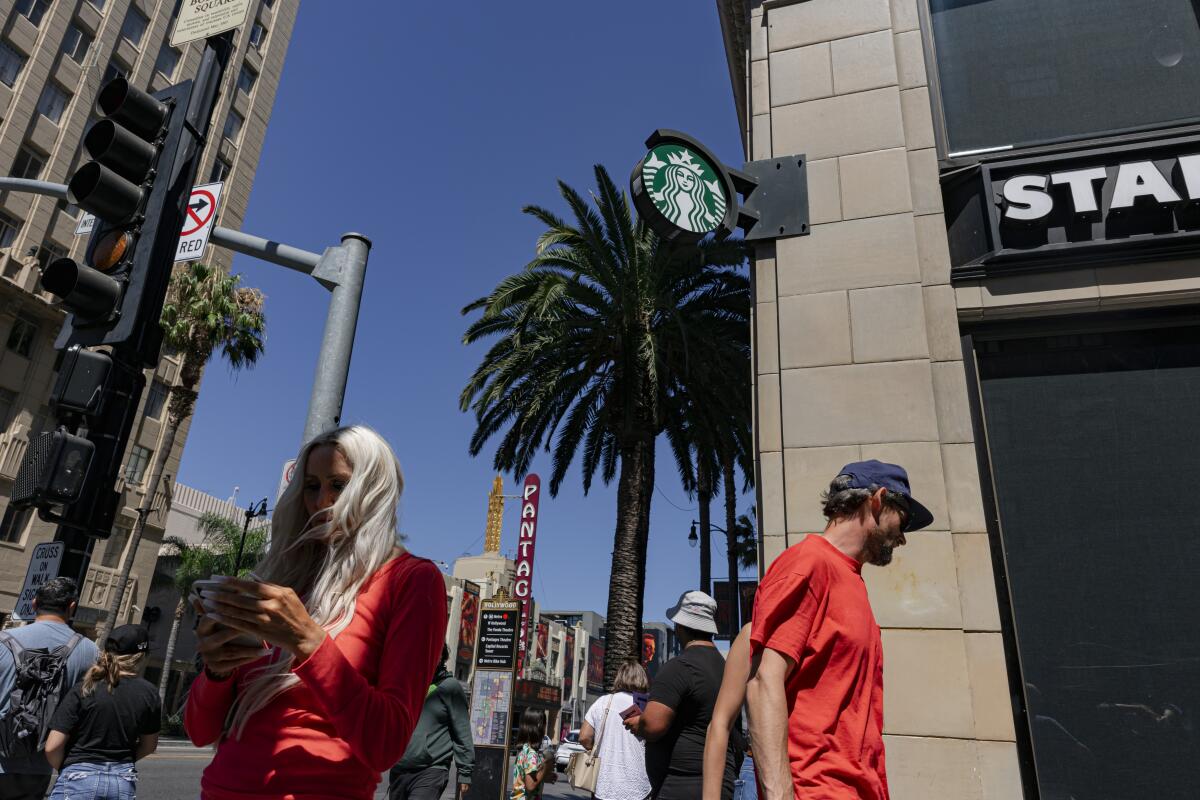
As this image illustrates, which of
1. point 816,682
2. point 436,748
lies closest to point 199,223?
point 436,748

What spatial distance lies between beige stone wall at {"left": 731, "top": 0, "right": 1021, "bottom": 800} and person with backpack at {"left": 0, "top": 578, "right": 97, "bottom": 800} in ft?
15.2

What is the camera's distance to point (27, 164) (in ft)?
99.1

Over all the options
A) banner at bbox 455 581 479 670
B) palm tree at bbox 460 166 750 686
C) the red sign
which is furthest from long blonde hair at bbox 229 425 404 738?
banner at bbox 455 581 479 670

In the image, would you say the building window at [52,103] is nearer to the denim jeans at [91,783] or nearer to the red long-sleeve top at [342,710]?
the denim jeans at [91,783]

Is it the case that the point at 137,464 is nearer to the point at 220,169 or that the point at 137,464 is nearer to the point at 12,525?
the point at 12,525

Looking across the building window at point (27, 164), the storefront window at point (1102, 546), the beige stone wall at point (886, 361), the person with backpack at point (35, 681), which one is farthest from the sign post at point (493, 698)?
the building window at point (27, 164)

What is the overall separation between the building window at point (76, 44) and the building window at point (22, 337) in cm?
1174

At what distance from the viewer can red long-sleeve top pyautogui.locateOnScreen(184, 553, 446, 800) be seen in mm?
1609

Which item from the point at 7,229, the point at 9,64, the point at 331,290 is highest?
the point at 9,64

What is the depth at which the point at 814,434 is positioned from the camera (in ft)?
18.9

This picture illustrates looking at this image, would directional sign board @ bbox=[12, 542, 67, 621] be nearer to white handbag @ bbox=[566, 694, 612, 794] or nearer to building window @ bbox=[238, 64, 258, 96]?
white handbag @ bbox=[566, 694, 612, 794]

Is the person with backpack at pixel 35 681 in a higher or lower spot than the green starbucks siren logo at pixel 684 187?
lower

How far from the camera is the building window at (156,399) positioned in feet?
114

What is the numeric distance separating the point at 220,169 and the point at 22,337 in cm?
1343
